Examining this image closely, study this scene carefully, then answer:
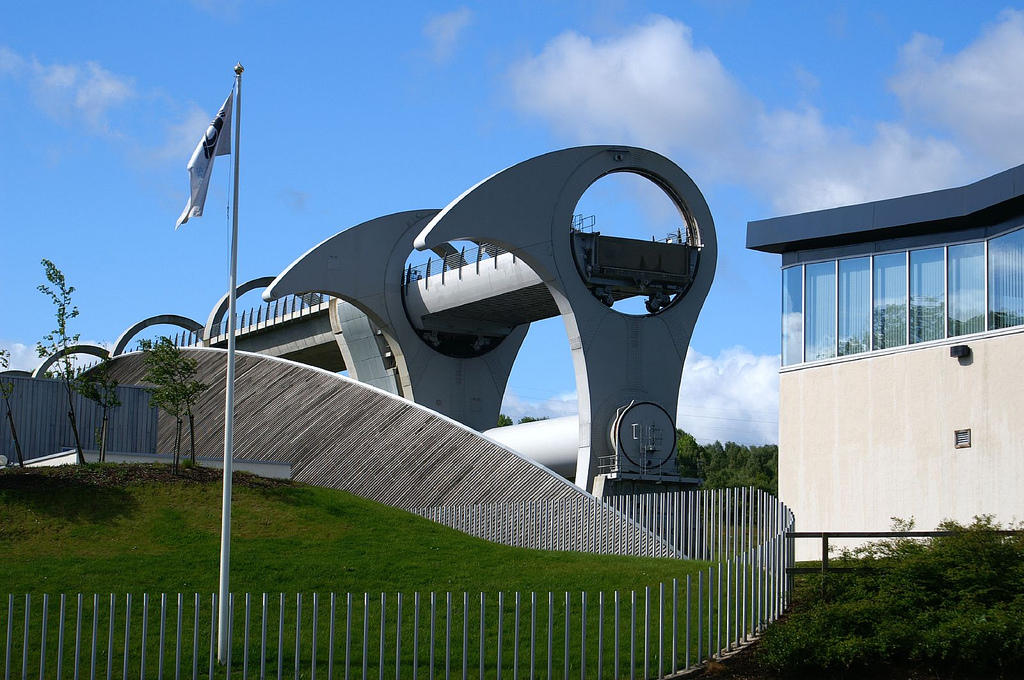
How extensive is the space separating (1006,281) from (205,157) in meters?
15.9

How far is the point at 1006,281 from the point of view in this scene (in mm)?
25172

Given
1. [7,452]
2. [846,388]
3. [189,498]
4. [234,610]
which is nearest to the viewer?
[234,610]

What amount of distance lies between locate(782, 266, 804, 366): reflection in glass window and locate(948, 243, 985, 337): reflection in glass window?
3911 mm

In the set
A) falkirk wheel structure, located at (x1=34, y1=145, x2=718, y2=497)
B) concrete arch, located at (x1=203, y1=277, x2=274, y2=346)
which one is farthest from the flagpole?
concrete arch, located at (x1=203, y1=277, x2=274, y2=346)

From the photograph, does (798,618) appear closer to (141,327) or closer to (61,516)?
(61,516)

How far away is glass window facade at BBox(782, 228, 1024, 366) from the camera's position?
998 inches

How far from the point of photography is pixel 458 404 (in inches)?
1918

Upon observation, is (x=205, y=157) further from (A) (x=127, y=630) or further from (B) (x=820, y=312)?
(B) (x=820, y=312)

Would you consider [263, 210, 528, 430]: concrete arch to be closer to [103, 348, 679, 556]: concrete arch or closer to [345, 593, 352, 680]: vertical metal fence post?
[103, 348, 679, 556]: concrete arch

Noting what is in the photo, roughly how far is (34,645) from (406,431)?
16942mm

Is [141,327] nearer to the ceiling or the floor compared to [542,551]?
nearer to the ceiling

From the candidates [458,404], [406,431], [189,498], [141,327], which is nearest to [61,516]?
[189,498]

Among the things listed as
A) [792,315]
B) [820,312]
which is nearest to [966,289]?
[820,312]

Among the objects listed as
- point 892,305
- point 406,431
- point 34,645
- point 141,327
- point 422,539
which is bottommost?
point 34,645
